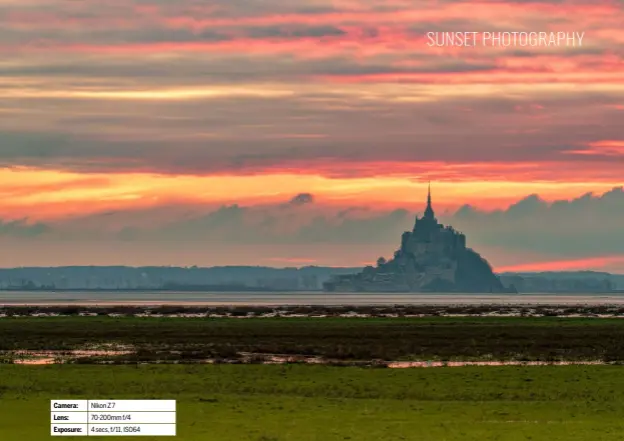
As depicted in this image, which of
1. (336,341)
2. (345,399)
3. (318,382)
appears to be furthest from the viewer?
(336,341)

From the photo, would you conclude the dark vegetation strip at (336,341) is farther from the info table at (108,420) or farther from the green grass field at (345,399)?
the info table at (108,420)

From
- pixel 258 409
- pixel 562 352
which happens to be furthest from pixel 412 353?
pixel 258 409

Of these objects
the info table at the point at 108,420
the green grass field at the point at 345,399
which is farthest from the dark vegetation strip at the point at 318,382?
the info table at the point at 108,420

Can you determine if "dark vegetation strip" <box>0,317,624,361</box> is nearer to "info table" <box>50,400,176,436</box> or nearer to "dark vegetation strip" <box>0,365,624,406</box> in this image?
"dark vegetation strip" <box>0,365,624,406</box>

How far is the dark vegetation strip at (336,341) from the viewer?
81.6 meters

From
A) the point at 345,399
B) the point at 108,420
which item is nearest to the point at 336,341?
the point at 345,399

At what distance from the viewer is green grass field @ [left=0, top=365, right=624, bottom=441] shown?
3684 centimetres

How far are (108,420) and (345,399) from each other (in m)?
18.5

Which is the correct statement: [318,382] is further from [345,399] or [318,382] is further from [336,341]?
[336,341]

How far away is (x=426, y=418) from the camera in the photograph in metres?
41.0

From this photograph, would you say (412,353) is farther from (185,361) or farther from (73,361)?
(73,361)

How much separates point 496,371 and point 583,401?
1474 cm

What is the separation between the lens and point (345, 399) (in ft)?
158

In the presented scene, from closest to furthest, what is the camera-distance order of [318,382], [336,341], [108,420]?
[108,420]
[318,382]
[336,341]
